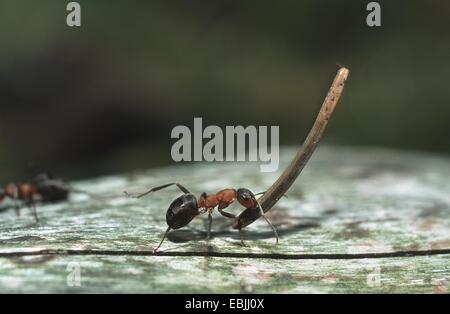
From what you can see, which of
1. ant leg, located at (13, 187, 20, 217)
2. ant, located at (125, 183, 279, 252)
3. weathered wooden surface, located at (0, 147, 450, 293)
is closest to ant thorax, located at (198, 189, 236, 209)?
ant, located at (125, 183, 279, 252)

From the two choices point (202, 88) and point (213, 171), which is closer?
point (213, 171)

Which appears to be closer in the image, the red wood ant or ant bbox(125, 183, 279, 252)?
the red wood ant

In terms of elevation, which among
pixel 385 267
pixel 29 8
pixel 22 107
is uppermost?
pixel 29 8

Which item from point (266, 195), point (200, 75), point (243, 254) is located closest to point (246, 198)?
point (266, 195)

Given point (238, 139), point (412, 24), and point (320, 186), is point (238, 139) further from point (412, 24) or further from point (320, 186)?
point (412, 24)

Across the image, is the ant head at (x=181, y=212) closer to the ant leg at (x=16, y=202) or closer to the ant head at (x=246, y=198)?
the ant head at (x=246, y=198)

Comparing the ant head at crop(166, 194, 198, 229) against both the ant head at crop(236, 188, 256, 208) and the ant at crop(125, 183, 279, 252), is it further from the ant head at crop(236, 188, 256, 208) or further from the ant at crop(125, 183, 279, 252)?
the ant head at crop(236, 188, 256, 208)

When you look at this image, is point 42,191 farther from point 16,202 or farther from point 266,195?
point 266,195

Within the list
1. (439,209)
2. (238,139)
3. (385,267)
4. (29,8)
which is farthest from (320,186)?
(29,8)
